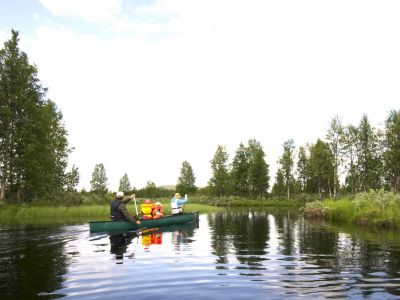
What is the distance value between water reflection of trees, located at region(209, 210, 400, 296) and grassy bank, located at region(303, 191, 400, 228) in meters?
4.10

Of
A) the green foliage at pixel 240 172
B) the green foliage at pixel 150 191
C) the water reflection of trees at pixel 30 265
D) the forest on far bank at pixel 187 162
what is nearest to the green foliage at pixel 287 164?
the forest on far bank at pixel 187 162

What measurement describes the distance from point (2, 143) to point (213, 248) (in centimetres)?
2946

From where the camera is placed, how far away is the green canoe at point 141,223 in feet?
63.2

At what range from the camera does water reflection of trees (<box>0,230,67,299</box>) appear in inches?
334

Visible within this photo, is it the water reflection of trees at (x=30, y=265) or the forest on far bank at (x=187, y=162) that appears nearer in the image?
the water reflection of trees at (x=30, y=265)

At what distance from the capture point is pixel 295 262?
1215 cm

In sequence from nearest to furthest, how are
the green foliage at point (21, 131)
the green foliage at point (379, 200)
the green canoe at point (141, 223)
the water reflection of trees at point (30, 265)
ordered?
the water reflection of trees at point (30, 265) < the green canoe at point (141, 223) < the green foliage at point (379, 200) < the green foliage at point (21, 131)

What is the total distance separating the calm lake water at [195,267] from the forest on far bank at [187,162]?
1563cm

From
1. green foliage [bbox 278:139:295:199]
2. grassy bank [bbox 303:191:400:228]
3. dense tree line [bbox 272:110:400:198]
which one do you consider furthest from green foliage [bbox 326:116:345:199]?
grassy bank [bbox 303:191:400:228]

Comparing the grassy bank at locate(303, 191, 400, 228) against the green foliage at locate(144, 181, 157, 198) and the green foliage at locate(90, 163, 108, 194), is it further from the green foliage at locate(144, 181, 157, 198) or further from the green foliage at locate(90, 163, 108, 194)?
the green foliage at locate(90, 163, 108, 194)

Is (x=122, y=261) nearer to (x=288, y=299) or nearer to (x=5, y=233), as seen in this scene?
(x=288, y=299)

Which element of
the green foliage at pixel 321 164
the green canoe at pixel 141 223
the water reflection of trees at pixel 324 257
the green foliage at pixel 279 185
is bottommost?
the water reflection of trees at pixel 324 257

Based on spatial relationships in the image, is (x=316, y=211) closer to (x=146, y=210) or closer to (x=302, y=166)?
(x=146, y=210)

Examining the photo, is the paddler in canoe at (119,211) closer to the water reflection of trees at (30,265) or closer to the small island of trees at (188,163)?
the water reflection of trees at (30,265)
